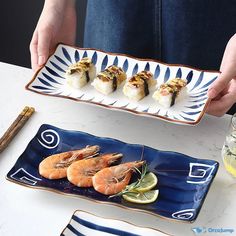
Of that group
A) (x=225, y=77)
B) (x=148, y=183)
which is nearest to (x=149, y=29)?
(x=225, y=77)

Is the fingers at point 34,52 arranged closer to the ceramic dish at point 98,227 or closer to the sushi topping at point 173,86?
the sushi topping at point 173,86

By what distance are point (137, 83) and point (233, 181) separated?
1.02 ft

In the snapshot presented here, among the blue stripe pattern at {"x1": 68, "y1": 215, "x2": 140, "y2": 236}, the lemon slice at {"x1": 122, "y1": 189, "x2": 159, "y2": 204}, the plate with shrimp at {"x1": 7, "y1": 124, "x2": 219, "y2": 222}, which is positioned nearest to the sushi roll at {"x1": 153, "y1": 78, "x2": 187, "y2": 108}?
the plate with shrimp at {"x1": 7, "y1": 124, "x2": 219, "y2": 222}

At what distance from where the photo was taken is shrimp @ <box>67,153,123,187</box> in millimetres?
1008

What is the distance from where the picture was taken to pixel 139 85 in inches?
47.6

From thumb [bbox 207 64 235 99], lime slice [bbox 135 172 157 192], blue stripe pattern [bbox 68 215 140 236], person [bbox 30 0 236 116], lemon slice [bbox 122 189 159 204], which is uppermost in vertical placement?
person [bbox 30 0 236 116]

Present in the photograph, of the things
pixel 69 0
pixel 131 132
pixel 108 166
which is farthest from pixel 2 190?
pixel 69 0

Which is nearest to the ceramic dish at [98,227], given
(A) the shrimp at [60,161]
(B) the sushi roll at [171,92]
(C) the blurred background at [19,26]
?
(A) the shrimp at [60,161]

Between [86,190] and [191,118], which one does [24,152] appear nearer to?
[86,190]

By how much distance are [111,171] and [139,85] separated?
0.85ft

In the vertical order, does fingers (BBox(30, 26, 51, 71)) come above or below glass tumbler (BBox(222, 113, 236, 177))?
above

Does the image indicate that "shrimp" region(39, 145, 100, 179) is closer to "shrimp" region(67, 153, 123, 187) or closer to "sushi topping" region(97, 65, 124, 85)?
"shrimp" region(67, 153, 123, 187)

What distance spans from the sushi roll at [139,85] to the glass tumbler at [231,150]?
0.25 metres

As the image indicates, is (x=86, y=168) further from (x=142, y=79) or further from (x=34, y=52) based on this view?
(x=34, y=52)
